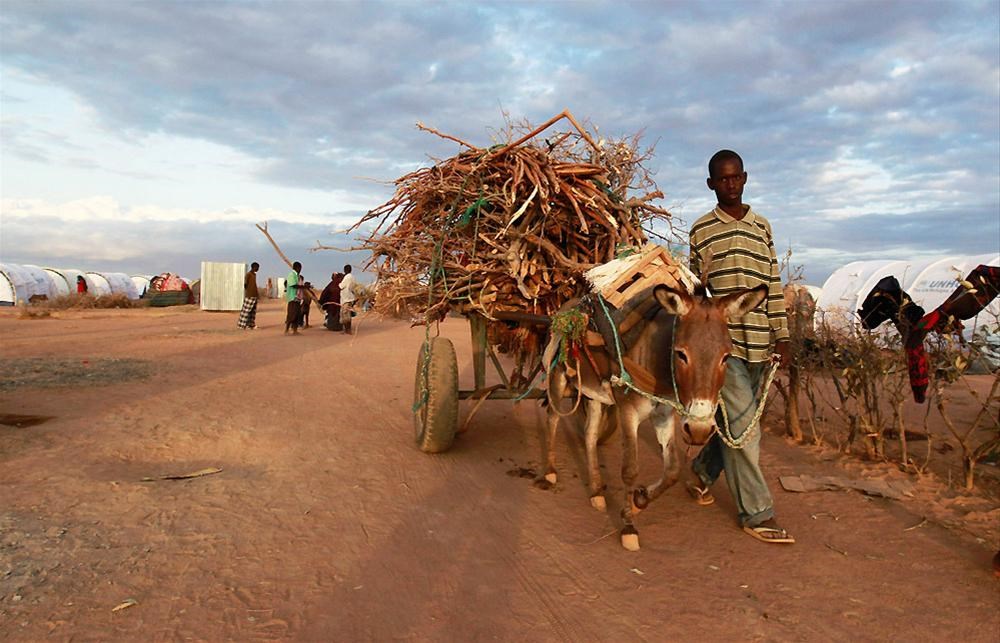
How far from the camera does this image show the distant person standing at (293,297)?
18422 millimetres

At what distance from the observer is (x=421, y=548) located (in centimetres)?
408

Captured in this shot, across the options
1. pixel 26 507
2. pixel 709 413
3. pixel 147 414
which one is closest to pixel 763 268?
pixel 709 413

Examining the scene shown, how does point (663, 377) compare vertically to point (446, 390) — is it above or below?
above

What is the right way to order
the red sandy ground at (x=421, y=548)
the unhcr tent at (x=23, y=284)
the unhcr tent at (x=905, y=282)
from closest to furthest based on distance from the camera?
the red sandy ground at (x=421, y=548) → the unhcr tent at (x=905, y=282) → the unhcr tent at (x=23, y=284)

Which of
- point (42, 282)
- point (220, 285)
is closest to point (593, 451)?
point (220, 285)

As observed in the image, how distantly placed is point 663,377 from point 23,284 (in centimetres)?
3855

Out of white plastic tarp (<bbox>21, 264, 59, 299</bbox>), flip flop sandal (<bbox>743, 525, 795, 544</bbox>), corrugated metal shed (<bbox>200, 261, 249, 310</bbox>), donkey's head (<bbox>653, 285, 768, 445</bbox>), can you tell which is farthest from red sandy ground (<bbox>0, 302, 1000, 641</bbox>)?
white plastic tarp (<bbox>21, 264, 59, 299</bbox>)

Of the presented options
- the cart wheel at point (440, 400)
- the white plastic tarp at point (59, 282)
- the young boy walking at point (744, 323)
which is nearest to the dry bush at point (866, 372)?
the young boy walking at point (744, 323)

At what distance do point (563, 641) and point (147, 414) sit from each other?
6.25 meters

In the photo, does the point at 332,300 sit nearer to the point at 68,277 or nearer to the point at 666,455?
the point at 666,455

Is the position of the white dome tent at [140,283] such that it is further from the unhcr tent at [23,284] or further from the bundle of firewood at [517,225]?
the bundle of firewood at [517,225]

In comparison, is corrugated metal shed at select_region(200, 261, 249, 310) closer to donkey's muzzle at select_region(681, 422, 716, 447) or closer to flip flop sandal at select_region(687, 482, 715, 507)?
flip flop sandal at select_region(687, 482, 715, 507)

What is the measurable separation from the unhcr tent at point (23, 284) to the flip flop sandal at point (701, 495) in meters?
37.3

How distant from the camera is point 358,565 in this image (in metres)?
3.78
